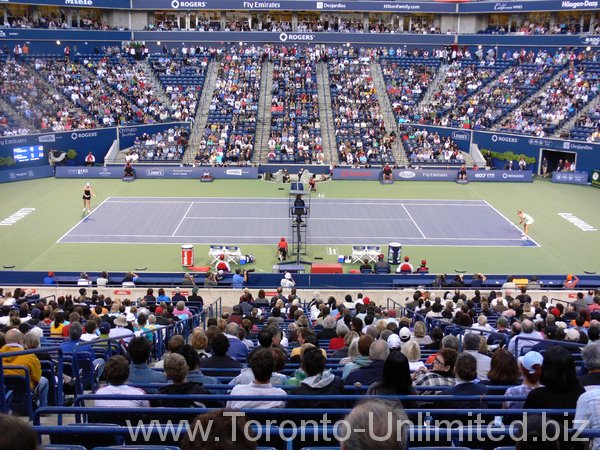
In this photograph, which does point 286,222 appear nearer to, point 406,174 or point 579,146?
point 406,174

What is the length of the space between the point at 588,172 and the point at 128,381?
43.7 meters

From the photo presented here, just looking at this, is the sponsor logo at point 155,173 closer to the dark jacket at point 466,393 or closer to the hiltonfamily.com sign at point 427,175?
the hiltonfamily.com sign at point 427,175

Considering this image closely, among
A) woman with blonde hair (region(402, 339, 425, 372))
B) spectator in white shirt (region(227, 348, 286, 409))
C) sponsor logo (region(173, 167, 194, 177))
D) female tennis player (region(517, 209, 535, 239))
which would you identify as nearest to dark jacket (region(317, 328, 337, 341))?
woman with blonde hair (region(402, 339, 425, 372))

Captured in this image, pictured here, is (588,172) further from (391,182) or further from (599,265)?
(599,265)

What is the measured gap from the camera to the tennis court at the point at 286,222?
3350cm

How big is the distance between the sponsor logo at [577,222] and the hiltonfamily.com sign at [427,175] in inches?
380

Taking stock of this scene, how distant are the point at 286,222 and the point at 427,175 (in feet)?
49.5

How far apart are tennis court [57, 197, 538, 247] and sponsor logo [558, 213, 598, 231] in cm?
322

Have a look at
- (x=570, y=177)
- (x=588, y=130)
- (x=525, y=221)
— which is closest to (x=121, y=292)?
(x=525, y=221)

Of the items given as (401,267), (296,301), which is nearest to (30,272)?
(296,301)

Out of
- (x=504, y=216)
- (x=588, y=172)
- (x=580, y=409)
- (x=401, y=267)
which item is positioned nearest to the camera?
(x=580, y=409)

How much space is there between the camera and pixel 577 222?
121ft

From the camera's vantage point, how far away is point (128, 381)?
8.89m

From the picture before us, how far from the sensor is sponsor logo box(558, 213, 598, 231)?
35812 millimetres
